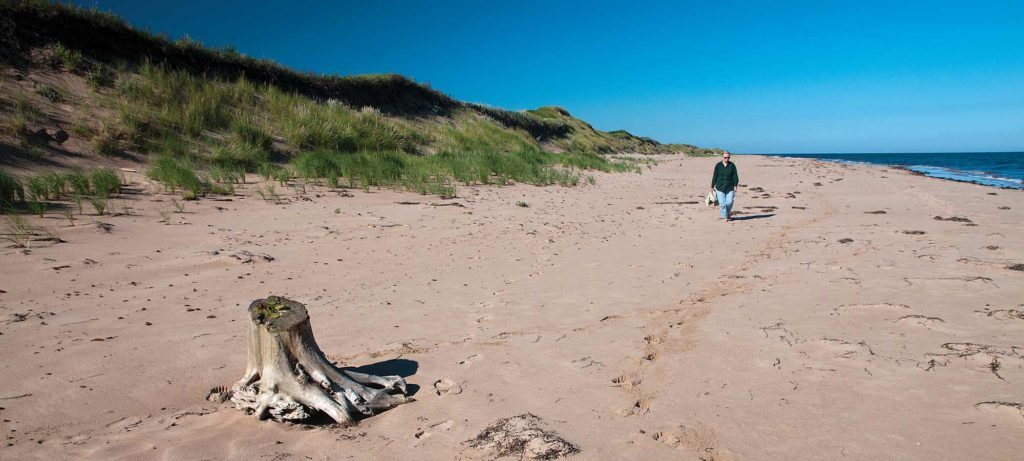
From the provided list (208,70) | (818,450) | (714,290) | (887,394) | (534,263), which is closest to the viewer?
(818,450)

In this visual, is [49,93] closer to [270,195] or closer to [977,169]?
[270,195]

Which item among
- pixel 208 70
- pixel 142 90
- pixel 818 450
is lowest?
pixel 818 450

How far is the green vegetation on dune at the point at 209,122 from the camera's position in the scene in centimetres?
1006

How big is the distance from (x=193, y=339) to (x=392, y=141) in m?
13.6

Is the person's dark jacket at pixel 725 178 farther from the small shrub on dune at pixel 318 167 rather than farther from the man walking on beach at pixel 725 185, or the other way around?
the small shrub on dune at pixel 318 167

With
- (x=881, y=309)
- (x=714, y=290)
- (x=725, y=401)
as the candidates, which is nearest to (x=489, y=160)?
(x=714, y=290)

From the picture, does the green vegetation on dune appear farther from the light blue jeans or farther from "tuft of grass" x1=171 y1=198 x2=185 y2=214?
the light blue jeans

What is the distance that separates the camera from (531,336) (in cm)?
392

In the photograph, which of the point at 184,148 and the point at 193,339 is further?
the point at 184,148

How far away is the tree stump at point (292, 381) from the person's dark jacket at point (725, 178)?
8375 millimetres

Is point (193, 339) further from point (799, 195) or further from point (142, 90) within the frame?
point (799, 195)

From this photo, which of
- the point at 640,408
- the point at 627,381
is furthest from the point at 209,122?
the point at 640,408

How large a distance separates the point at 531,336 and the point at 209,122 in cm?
1199

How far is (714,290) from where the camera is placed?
5121mm
